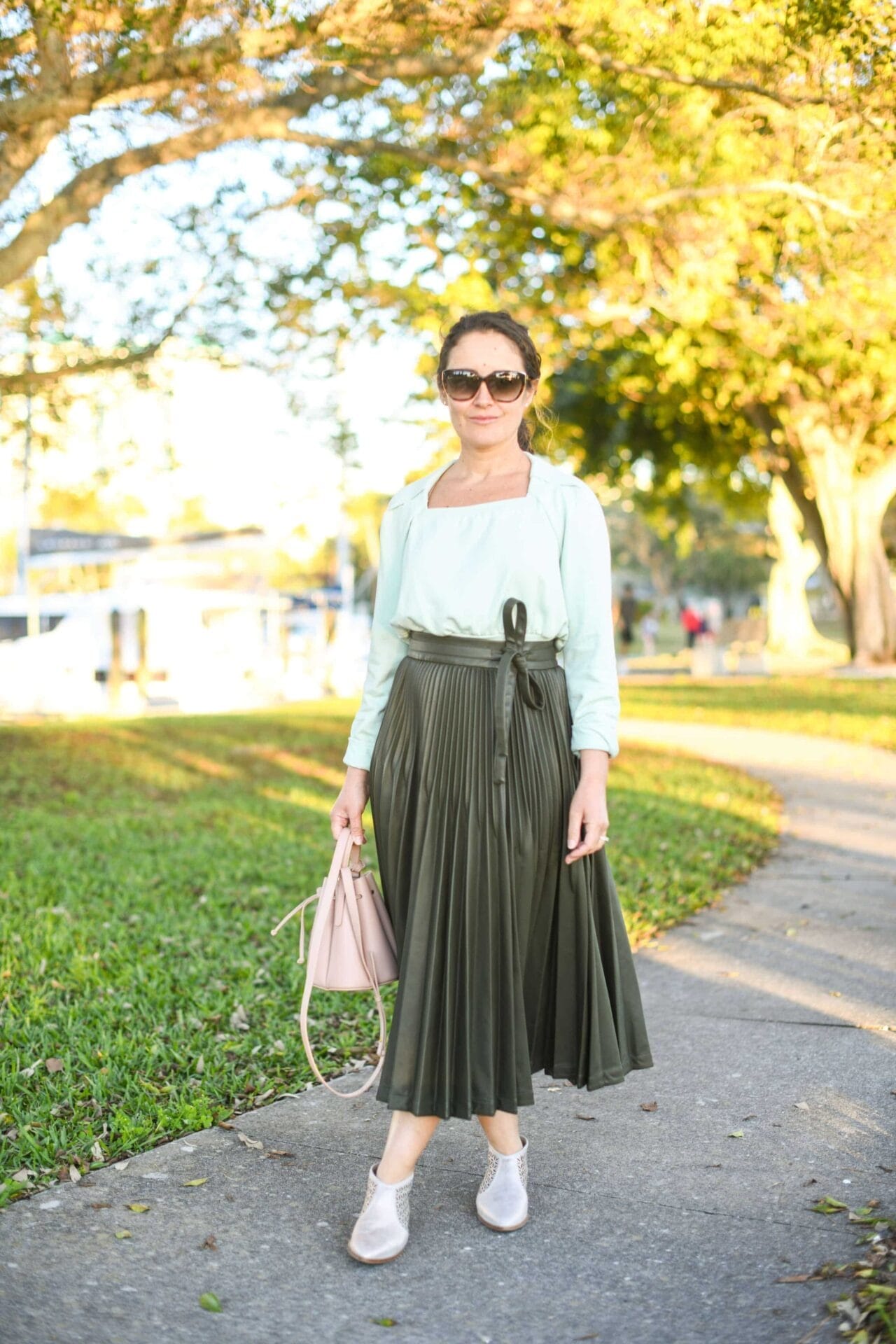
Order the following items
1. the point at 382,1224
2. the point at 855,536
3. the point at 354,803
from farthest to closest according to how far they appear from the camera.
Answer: the point at 855,536 → the point at 354,803 → the point at 382,1224

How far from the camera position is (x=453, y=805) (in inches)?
117

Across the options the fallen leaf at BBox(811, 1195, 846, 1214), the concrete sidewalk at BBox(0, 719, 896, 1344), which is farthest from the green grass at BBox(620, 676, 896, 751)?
the fallen leaf at BBox(811, 1195, 846, 1214)

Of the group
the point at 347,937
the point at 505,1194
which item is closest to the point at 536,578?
the point at 347,937

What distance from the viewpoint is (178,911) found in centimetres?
645

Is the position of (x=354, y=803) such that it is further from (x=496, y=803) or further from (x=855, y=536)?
(x=855, y=536)

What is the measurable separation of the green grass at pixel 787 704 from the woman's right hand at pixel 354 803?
10.5 metres

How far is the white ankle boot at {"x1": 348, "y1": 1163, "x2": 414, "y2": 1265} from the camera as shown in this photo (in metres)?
2.89

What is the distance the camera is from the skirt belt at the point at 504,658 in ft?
9.70

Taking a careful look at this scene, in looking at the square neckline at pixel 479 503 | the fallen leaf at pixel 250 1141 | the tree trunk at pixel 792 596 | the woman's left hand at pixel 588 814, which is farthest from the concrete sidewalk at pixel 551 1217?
the tree trunk at pixel 792 596

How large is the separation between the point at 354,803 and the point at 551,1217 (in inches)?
42.0

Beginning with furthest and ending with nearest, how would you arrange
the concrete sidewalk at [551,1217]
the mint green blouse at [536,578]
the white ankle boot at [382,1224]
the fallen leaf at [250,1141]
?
the fallen leaf at [250,1141]
the mint green blouse at [536,578]
the white ankle boot at [382,1224]
the concrete sidewalk at [551,1217]

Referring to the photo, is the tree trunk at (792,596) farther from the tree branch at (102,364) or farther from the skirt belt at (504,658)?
the skirt belt at (504,658)

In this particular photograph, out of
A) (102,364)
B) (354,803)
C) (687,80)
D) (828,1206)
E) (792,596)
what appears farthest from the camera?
(792,596)

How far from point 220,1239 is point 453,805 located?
1.12 m
